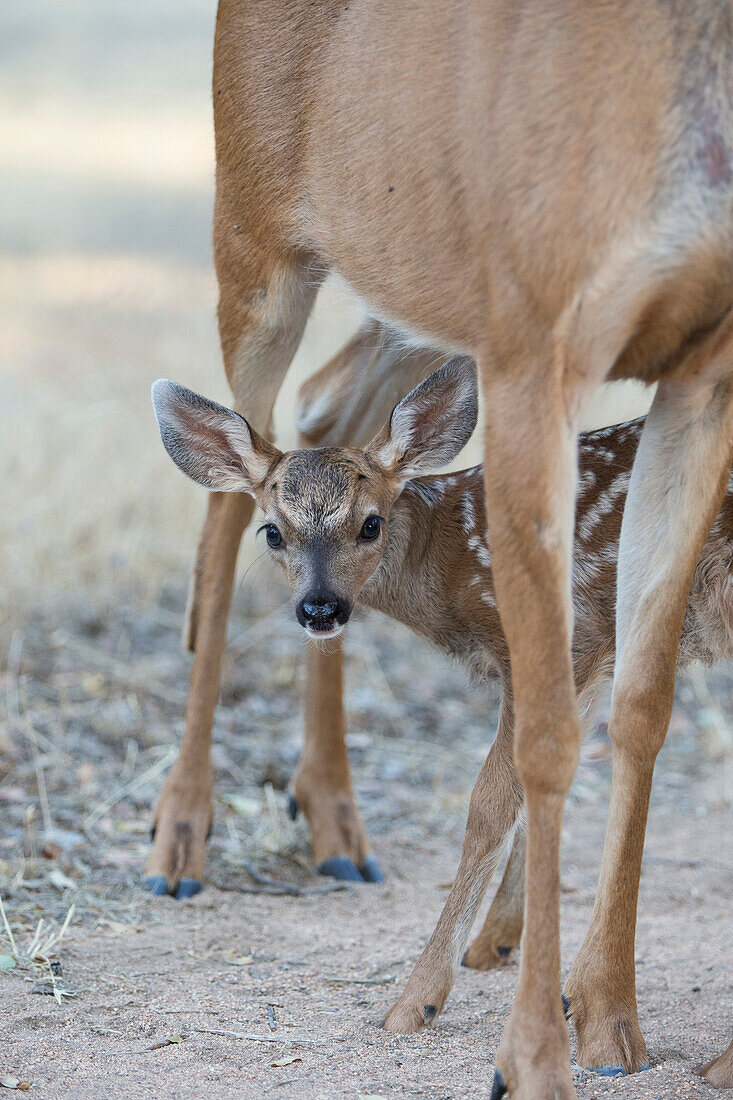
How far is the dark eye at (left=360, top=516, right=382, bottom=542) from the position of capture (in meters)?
4.34

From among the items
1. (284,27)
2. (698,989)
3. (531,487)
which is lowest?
(698,989)

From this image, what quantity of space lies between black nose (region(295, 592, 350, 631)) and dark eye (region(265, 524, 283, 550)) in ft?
1.22

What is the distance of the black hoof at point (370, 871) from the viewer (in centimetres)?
Result: 520

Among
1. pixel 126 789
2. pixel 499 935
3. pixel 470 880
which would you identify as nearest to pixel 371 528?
pixel 470 880

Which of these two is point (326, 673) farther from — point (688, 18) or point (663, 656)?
point (688, 18)

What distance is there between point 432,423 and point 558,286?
1.63 metres

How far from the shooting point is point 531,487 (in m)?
2.97

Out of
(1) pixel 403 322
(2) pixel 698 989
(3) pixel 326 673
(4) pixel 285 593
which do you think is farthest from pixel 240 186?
(4) pixel 285 593

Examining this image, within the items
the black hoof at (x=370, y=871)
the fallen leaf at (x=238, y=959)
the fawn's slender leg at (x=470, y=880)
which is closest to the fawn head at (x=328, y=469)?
the fawn's slender leg at (x=470, y=880)

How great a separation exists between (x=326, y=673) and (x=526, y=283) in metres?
2.77

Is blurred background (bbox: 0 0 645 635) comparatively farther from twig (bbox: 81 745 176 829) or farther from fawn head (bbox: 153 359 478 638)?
twig (bbox: 81 745 176 829)

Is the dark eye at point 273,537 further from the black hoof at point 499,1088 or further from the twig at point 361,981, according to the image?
the black hoof at point 499,1088

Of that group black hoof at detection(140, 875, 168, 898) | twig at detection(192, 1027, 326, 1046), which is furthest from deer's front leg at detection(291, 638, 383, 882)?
twig at detection(192, 1027, 326, 1046)

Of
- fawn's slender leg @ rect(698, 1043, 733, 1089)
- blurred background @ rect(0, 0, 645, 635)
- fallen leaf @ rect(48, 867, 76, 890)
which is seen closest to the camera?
fawn's slender leg @ rect(698, 1043, 733, 1089)
